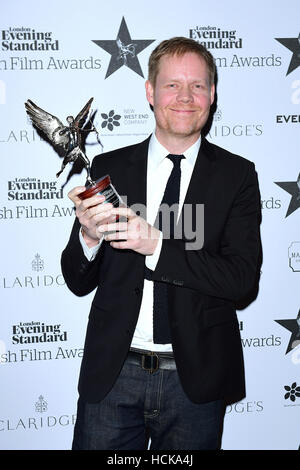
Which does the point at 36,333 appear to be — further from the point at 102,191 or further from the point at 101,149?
the point at 102,191

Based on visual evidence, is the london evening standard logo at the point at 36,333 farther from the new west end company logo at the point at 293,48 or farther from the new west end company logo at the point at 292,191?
the new west end company logo at the point at 293,48

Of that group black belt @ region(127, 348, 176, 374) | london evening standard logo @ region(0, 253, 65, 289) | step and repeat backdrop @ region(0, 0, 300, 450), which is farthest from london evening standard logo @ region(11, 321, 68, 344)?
black belt @ region(127, 348, 176, 374)

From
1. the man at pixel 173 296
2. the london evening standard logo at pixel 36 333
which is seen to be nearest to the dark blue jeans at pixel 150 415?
the man at pixel 173 296

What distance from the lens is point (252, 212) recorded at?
203 centimetres

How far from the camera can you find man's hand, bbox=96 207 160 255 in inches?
63.1

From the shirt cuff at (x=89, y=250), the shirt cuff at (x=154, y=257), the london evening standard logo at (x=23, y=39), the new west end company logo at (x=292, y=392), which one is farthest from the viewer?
the new west end company logo at (x=292, y=392)

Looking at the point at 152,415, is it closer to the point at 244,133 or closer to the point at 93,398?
the point at 93,398

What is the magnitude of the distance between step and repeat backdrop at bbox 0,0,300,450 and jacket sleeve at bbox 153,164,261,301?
25.4 inches

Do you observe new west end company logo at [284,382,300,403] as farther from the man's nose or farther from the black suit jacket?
the man's nose

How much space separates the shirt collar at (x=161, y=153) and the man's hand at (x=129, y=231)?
0.45 meters

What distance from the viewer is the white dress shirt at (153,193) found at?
1.94 metres

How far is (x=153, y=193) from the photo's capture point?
202cm
